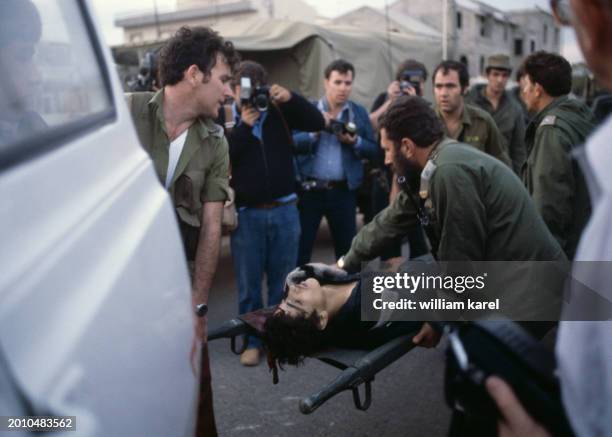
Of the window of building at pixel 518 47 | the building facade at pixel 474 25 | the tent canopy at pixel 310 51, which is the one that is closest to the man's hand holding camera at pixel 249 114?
the tent canopy at pixel 310 51

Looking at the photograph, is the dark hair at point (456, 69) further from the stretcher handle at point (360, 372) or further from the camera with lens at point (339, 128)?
the stretcher handle at point (360, 372)

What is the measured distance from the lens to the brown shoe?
4.06 meters

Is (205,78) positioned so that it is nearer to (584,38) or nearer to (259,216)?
(259,216)

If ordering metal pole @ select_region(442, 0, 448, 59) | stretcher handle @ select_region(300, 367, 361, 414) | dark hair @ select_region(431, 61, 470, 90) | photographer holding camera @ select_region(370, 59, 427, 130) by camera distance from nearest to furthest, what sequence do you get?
stretcher handle @ select_region(300, 367, 361, 414), dark hair @ select_region(431, 61, 470, 90), photographer holding camera @ select_region(370, 59, 427, 130), metal pole @ select_region(442, 0, 448, 59)

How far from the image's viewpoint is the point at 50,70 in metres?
1.33

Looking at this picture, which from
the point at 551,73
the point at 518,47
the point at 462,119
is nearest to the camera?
the point at 551,73

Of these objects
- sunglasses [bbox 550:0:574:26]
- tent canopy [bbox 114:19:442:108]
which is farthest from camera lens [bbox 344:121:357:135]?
sunglasses [bbox 550:0:574:26]

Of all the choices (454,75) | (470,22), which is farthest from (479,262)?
(470,22)

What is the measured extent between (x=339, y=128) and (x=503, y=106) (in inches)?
72.6

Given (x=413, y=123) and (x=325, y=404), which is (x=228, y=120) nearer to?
(x=413, y=123)

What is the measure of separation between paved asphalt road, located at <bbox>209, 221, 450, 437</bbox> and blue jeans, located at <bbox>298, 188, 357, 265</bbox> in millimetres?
1009

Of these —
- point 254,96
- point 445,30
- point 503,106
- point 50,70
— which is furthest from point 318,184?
point 445,30

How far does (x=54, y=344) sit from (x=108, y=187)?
0.48 metres

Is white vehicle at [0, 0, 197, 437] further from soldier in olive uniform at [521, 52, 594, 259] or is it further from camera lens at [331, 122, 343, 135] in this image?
camera lens at [331, 122, 343, 135]
